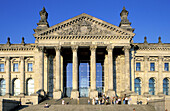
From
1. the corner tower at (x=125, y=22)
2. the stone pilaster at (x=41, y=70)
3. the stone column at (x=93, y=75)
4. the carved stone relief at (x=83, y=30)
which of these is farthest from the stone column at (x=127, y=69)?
the stone pilaster at (x=41, y=70)

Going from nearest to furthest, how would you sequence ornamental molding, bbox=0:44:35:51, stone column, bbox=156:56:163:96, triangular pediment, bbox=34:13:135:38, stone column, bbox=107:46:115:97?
stone column, bbox=107:46:115:97, triangular pediment, bbox=34:13:135:38, stone column, bbox=156:56:163:96, ornamental molding, bbox=0:44:35:51

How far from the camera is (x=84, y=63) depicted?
A: 6078 centimetres

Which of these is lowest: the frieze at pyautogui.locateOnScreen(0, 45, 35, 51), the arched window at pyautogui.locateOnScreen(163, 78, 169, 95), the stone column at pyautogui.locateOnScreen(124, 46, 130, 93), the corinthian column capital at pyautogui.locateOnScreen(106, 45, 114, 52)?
the arched window at pyautogui.locateOnScreen(163, 78, 169, 95)

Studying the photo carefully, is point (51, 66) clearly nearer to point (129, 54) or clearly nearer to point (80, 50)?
point (80, 50)

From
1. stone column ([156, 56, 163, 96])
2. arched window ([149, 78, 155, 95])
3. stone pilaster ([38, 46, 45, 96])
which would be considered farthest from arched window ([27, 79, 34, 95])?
stone column ([156, 56, 163, 96])

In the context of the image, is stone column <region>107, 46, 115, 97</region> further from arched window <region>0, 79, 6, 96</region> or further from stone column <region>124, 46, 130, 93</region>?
arched window <region>0, 79, 6, 96</region>

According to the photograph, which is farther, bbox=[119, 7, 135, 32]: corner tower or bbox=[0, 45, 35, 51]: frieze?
bbox=[0, 45, 35, 51]: frieze

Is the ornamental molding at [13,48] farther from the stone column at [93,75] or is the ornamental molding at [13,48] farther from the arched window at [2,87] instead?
the stone column at [93,75]

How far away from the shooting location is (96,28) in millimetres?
53719

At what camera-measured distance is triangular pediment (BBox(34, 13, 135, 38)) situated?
53.4 m

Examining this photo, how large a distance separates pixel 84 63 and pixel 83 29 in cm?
1007

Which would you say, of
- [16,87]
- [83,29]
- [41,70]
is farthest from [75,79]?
[16,87]

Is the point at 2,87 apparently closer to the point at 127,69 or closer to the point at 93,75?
the point at 93,75

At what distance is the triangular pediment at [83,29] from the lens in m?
53.4
